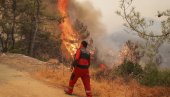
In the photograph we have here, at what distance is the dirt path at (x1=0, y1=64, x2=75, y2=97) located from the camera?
1461 centimetres

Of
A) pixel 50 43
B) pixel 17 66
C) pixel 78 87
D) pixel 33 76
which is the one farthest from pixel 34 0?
pixel 78 87

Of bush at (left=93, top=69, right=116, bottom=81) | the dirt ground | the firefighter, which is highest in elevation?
the firefighter

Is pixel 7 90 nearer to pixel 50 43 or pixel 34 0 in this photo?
pixel 34 0

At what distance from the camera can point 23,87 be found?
15766 mm

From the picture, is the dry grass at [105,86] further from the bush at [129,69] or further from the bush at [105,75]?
the bush at [129,69]

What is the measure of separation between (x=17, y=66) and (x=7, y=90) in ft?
25.2

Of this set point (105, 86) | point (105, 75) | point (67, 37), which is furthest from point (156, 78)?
point (67, 37)

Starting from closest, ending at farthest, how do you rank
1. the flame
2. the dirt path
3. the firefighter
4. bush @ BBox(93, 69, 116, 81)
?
the dirt path
the firefighter
bush @ BBox(93, 69, 116, 81)
the flame

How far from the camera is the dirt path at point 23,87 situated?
14.6 m

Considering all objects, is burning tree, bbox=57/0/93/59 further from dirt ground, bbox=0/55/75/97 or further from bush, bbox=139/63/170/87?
dirt ground, bbox=0/55/75/97

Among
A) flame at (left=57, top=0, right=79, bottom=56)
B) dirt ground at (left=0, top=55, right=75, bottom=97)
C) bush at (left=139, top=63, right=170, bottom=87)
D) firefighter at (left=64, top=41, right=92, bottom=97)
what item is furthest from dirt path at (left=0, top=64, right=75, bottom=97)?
flame at (left=57, top=0, right=79, bottom=56)

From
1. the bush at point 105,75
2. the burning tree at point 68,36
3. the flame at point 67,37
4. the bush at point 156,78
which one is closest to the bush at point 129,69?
the bush at point 105,75

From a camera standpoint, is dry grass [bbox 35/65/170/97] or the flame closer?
dry grass [bbox 35/65/170/97]

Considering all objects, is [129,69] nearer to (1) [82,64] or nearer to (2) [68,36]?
(1) [82,64]
